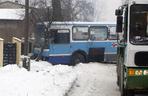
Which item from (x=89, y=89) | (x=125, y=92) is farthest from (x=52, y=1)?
(x=125, y=92)

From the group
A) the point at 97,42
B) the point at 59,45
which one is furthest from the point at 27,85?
the point at 97,42

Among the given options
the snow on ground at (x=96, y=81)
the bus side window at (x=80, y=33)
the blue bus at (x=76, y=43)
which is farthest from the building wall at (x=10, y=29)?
the snow on ground at (x=96, y=81)

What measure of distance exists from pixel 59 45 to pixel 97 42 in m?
2.46

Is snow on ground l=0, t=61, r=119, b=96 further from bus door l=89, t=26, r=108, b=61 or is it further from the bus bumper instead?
bus door l=89, t=26, r=108, b=61

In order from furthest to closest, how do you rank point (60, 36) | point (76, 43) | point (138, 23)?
1. point (76, 43)
2. point (60, 36)
3. point (138, 23)

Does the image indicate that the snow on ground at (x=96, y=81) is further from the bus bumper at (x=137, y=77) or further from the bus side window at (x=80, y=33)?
the bus bumper at (x=137, y=77)

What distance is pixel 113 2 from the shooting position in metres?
153

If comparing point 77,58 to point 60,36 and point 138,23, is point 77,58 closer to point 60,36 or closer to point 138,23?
point 60,36

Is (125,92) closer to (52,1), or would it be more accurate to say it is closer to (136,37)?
(136,37)

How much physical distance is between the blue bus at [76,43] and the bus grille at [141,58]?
672 inches

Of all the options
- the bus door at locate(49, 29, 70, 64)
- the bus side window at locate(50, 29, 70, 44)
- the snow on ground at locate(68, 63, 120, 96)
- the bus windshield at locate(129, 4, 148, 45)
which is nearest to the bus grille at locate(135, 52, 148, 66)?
the bus windshield at locate(129, 4, 148, 45)

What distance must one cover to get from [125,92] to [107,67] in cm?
1493

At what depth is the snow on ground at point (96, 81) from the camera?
56.2ft

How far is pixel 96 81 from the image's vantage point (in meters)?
21.3
